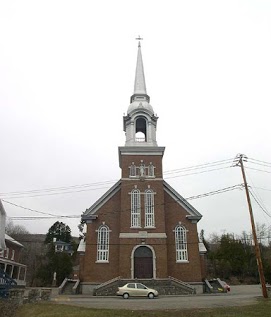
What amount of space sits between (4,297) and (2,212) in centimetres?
689

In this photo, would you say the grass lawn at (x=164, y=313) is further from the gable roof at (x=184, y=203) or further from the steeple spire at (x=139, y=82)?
the steeple spire at (x=139, y=82)

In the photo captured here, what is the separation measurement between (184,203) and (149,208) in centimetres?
384

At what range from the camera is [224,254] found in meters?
56.6

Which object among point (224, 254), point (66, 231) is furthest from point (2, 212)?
point (66, 231)

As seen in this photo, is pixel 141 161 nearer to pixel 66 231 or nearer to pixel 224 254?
pixel 224 254

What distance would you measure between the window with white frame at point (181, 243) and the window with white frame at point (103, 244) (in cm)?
685

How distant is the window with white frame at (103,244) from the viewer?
3316cm

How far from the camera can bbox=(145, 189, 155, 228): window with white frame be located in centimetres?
3378

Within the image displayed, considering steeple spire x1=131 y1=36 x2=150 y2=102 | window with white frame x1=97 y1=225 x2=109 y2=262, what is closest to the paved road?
window with white frame x1=97 y1=225 x2=109 y2=262

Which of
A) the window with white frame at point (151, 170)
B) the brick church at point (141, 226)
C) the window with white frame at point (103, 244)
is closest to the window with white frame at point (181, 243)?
the brick church at point (141, 226)

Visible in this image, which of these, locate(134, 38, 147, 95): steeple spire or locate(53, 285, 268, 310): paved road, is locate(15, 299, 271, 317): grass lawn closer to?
locate(53, 285, 268, 310): paved road

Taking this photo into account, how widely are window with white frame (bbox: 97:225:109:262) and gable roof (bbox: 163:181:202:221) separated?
7.55 meters

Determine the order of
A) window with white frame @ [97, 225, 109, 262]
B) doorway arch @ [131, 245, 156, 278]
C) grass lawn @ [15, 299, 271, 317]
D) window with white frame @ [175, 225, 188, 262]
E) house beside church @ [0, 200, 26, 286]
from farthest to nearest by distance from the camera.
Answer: house beside church @ [0, 200, 26, 286] < window with white frame @ [175, 225, 188, 262] < window with white frame @ [97, 225, 109, 262] < doorway arch @ [131, 245, 156, 278] < grass lawn @ [15, 299, 271, 317]

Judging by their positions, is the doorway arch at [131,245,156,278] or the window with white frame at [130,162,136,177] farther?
the window with white frame at [130,162,136,177]
